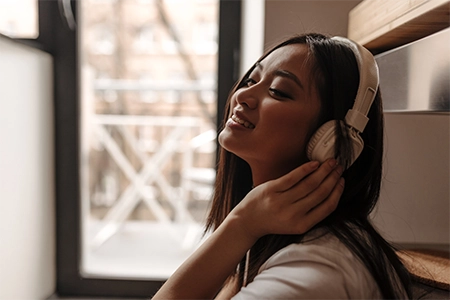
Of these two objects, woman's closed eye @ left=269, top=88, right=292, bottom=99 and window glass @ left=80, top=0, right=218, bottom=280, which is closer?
woman's closed eye @ left=269, top=88, right=292, bottom=99

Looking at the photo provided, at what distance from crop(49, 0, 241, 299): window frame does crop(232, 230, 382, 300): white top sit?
0.91 metres

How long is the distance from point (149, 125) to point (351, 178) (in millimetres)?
2590

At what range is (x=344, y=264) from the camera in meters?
0.60

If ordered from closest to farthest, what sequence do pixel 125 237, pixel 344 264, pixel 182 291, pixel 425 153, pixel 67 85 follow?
pixel 344 264
pixel 182 291
pixel 425 153
pixel 67 85
pixel 125 237

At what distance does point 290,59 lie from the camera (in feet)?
2.49

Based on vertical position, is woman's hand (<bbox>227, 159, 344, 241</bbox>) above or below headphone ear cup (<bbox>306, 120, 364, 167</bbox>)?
below

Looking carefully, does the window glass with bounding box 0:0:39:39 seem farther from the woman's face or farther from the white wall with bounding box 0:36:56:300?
the woman's face

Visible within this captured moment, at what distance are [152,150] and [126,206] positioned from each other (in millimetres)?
468

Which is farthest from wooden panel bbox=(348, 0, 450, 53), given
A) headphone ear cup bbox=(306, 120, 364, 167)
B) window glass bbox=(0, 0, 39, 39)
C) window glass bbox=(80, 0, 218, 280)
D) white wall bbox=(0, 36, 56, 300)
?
window glass bbox=(80, 0, 218, 280)

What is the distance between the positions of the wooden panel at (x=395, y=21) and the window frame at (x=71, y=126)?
52cm

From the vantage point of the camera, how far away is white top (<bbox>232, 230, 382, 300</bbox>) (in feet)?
1.88

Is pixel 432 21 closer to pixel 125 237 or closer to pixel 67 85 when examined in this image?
pixel 67 85

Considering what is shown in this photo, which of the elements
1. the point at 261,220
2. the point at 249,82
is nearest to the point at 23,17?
the point at 249,82

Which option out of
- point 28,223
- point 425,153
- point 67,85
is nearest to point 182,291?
point 425,153
